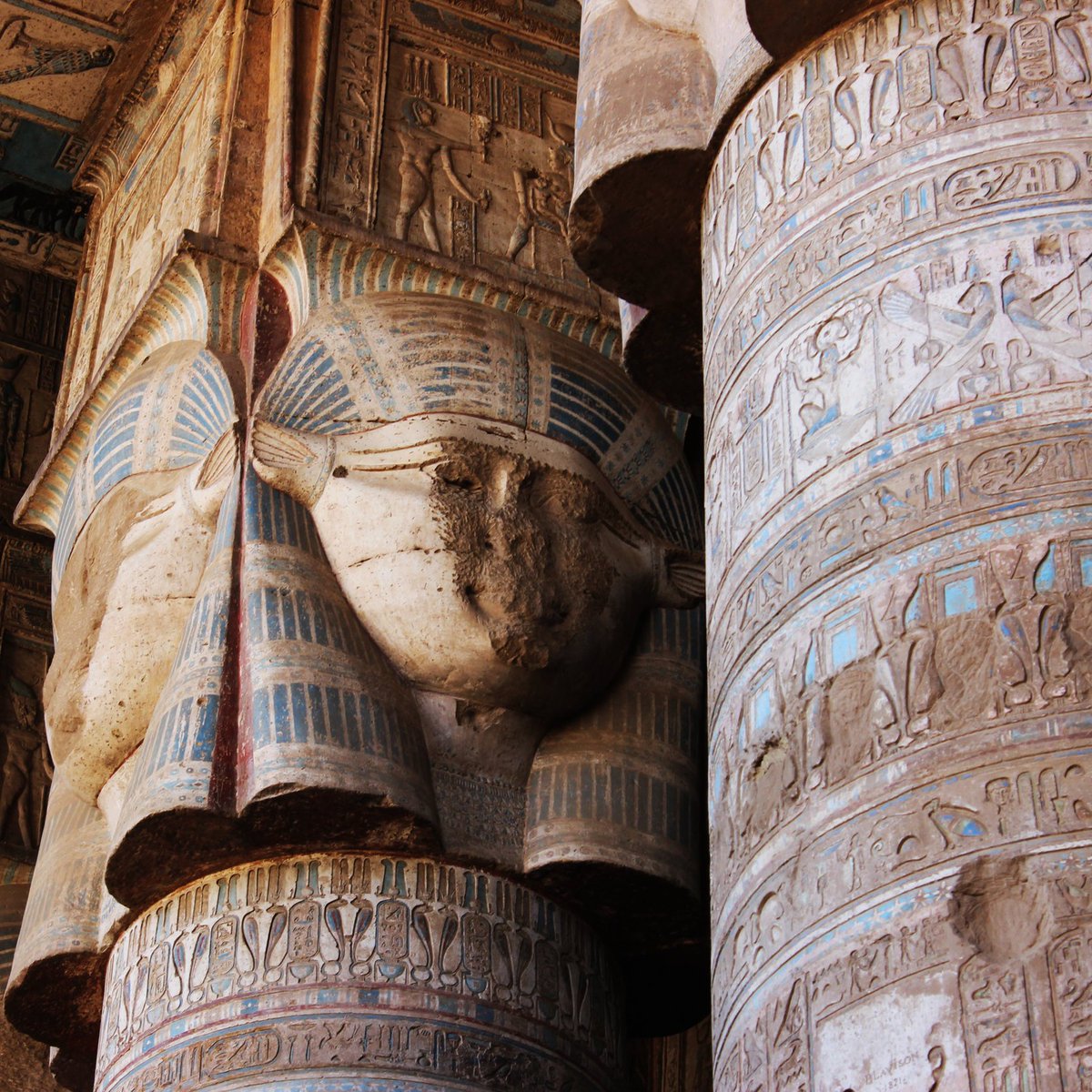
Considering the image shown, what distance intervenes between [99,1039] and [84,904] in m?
0.44

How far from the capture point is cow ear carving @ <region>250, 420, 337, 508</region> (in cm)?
645

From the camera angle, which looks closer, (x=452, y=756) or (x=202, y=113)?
(x=452, y=756)

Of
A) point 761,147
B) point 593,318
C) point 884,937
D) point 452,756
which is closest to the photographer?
point 884,937

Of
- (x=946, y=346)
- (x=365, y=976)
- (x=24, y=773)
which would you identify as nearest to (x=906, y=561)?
(x=946, y=346)

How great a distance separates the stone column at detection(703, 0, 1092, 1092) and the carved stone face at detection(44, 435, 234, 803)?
2204mm

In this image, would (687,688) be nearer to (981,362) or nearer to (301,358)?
(301,358)

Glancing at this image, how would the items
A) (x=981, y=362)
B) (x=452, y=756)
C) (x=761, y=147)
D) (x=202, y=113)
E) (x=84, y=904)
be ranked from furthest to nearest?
(x=202, y=113) < (x=84, y=904) < (x=452, y=756) < (x=761, y=147) < (x=981, y=362)

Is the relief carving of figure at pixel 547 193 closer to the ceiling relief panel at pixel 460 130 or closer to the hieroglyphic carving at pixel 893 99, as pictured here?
the ceiling relief panel at pixel 460 130

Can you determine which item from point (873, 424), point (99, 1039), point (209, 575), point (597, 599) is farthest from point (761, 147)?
point (99, 1039)

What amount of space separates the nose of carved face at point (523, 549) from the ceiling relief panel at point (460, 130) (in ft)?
3.36

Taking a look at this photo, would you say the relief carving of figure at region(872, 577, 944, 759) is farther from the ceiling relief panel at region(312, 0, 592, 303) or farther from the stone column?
Result: the ceiling relief panel at region(312, 0, 592, 303)

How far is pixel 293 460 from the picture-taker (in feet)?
21.3

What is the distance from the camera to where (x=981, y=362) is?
402 centimetres

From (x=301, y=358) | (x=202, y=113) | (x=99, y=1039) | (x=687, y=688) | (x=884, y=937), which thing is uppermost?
(x=202, y=113)
